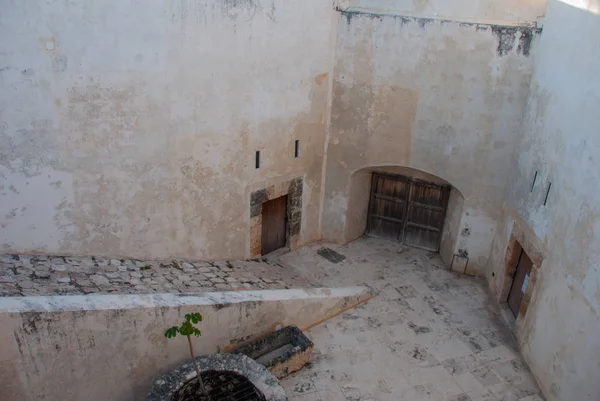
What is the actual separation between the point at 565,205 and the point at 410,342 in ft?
8.79

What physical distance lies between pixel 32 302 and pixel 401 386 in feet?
13.7

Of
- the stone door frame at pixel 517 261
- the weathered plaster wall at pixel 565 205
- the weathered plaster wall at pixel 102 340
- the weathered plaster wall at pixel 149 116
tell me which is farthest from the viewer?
the stone door frame at pixel 517 261

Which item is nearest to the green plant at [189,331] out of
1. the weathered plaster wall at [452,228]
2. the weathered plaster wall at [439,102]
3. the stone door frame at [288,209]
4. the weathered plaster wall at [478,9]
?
the stone door frame at [288,209]

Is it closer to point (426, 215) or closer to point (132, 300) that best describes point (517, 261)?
point (426, 215)

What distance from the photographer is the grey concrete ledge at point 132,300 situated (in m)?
4.39

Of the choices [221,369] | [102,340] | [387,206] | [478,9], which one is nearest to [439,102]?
[478,9]

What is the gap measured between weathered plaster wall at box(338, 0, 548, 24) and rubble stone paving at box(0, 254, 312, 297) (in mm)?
4671

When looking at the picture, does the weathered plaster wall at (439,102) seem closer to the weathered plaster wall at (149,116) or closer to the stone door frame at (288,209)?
the weathered plaster wall at (149,116)

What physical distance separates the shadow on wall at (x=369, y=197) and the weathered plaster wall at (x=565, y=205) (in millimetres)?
1585

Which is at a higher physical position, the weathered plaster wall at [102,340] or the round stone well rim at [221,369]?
the weathered plaster wall at [102,340]

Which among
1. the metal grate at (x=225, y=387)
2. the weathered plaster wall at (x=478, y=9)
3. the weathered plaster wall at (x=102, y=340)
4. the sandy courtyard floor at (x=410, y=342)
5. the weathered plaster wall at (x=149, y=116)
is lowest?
the sandy courtyard floor at (x=410, y=342)

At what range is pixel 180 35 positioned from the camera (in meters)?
6.36

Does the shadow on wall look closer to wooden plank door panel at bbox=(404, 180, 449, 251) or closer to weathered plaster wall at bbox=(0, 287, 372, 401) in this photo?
wooden plank door panel at bbox=(404, 180, 449, 251)

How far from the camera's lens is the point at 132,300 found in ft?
16.2
